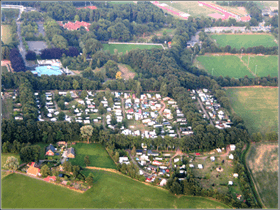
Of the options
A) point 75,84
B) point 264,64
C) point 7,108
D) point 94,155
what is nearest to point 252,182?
point 94,155

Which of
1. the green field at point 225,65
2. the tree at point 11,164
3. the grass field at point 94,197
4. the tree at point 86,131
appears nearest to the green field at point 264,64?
the green field at point 225,65

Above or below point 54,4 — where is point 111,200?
below

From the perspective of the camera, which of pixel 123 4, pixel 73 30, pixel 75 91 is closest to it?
pixel 75 91

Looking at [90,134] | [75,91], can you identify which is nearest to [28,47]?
[75,91]

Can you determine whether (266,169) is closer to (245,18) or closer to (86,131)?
(86,131)

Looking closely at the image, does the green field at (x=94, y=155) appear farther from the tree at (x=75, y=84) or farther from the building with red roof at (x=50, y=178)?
the tree at (x=75, y=84)

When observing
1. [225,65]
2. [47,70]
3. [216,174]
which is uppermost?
[225,65]

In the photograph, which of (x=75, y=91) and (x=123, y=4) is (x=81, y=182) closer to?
(x=75, y=91)
